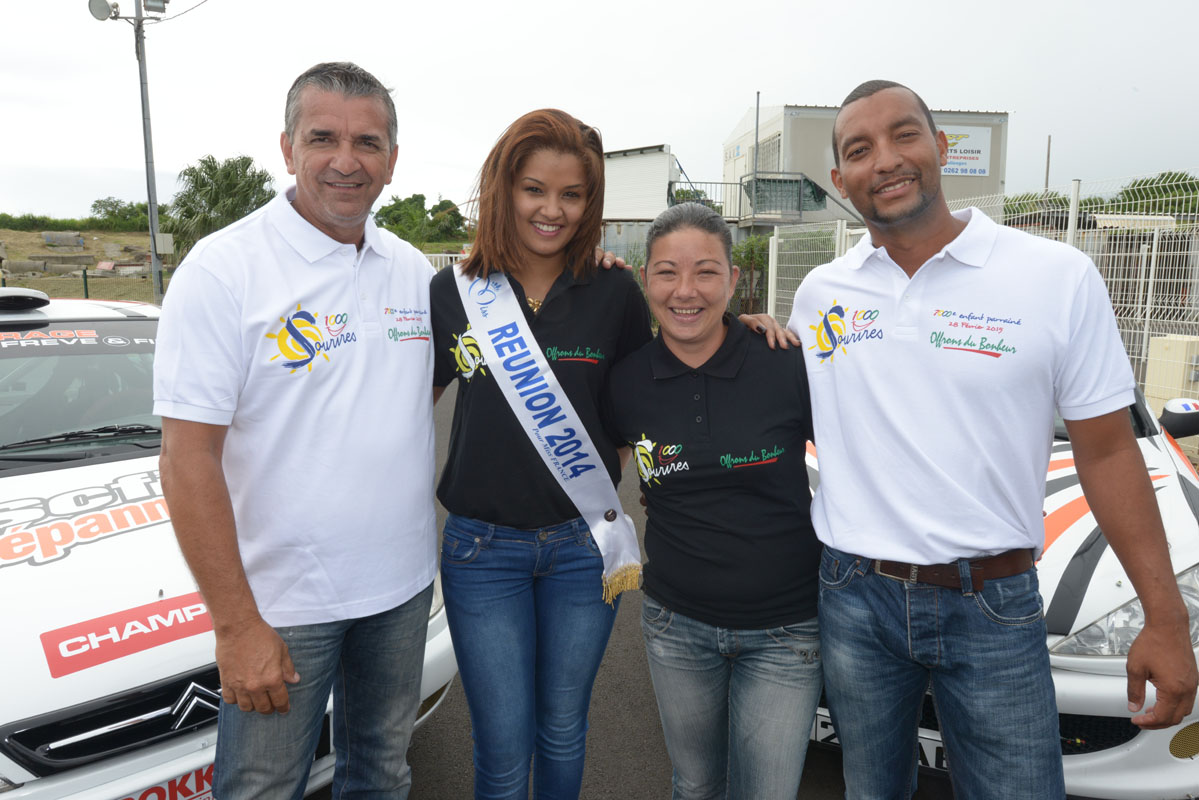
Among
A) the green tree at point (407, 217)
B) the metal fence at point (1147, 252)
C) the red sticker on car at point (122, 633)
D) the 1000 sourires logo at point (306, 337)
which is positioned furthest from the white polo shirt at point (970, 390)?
the green tree at point (407, 217)

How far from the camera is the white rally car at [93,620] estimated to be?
5.62 ft

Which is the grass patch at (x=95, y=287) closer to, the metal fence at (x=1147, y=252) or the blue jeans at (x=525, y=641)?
the metal fence at (x=1147, y=252)

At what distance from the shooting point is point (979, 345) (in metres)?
1.60

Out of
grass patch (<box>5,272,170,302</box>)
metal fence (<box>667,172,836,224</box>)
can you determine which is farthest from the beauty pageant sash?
grass patch (<box>5,272,170,302</box>)

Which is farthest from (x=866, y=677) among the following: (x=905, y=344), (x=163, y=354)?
(x=163, y=354)

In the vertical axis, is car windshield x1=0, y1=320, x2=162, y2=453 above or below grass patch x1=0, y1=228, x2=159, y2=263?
below

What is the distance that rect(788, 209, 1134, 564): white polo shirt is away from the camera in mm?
1570

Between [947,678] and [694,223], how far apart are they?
114cm

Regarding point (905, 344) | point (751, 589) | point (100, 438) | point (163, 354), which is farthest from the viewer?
point (100, 438)

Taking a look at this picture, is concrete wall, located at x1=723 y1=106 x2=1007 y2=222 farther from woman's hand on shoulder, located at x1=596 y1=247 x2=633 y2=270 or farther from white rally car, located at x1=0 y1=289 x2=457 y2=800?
white rally car, located at x1=0 y1=289 x2=457 y2=800

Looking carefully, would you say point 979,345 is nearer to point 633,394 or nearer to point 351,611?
point 633,394

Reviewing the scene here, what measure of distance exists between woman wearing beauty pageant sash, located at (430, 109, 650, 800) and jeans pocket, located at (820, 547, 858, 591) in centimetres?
50

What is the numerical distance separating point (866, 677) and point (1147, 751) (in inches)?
40.5

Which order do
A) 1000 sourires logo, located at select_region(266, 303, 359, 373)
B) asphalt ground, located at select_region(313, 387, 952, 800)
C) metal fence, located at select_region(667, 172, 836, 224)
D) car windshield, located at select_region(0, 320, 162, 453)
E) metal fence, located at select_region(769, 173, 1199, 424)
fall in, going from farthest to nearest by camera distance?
metal fence, located at select_region(667, 172, 836, 224)
metal fence, located at select_region(769, 173, 1199, 424)
car windshield, located at select_region(0, 320, 162, 453)
asphalt ground, located at select_region(313, 387, 952, 800)
1000 sourires logo, located at select_region(266, 303, 359, 373)
